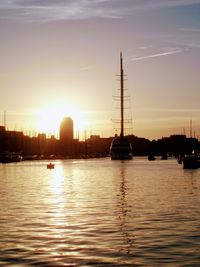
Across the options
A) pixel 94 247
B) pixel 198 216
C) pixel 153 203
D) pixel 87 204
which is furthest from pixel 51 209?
pixel 94 247

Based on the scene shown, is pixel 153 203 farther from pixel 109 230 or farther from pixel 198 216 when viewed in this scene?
pixel 109 230

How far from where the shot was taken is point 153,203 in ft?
153

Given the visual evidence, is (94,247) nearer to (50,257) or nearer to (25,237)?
(50,257)

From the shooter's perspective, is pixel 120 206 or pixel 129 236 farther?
pixel 120 206

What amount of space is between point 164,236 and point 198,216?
848 cm

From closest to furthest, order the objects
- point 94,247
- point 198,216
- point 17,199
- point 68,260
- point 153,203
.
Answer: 1. point 68,260
2. point 94,247
3. point 198,216
4. point 153,203
5. point 17,199

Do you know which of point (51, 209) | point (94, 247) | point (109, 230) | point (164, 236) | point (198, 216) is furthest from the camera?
point (51, 209)

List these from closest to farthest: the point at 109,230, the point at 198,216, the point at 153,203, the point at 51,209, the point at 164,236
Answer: the point at 164,236
the point at 109,230
the point at 198,216
the point at 51,209
the point at 153,203

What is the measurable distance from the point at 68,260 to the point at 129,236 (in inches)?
257

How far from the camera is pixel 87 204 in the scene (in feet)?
155

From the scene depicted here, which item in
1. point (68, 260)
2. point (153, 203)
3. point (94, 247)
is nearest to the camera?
point (68, 260)

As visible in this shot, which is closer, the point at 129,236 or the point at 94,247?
the point at 94,247

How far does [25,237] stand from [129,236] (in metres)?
5.22

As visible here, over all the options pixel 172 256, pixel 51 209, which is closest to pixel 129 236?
pixel 172 256
